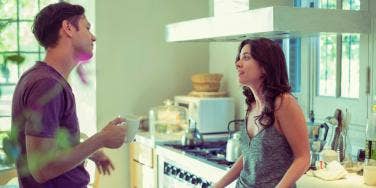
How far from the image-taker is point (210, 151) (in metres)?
3.05

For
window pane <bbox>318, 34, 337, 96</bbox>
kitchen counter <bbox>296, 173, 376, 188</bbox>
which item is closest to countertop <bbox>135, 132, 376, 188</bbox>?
kitchen counter <bbox>296, 173, 376, 188</bbox>

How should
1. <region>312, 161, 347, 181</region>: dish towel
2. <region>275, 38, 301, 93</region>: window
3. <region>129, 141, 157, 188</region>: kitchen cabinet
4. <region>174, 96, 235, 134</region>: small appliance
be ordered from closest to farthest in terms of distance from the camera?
<region>312, 161, 347, 181</region>: dish towel < <region>275, 38, 301, 93</region>: window < <region>129, 141, 157, 188</region>: kitchen cabinet < <region>174, 96, 235, 134</region>: small appliance

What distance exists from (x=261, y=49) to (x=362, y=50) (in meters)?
1.12

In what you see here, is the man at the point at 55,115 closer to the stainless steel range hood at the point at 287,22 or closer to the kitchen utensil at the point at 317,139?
the stainless steel range hood at the point at 287,22

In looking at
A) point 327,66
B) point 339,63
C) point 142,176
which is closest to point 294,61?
point 327,66

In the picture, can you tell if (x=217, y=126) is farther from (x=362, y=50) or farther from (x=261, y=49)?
(x=261, y=49)

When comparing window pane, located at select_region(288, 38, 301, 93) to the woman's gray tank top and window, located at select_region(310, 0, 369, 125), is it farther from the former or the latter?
the woman's gray tank top

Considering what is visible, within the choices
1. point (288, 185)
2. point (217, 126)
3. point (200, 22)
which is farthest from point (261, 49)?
point (217, 126)

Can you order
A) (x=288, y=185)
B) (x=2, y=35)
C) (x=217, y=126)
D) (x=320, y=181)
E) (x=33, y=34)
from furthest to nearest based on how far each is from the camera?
1. (x=217, y=126)
2. (x=320, y=181)
3. (x=288, y=185)
4. (x=33, y=34)
5. (x=2, y=35)

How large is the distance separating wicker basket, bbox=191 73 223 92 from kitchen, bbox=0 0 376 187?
137mm

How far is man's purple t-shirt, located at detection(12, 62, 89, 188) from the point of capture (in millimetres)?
1315

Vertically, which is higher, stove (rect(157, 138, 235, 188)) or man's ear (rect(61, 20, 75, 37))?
man's ear (rect(61, 20, 75, 37))

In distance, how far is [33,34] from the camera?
1.46 meters

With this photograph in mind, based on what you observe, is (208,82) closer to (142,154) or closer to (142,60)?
(142,60)
